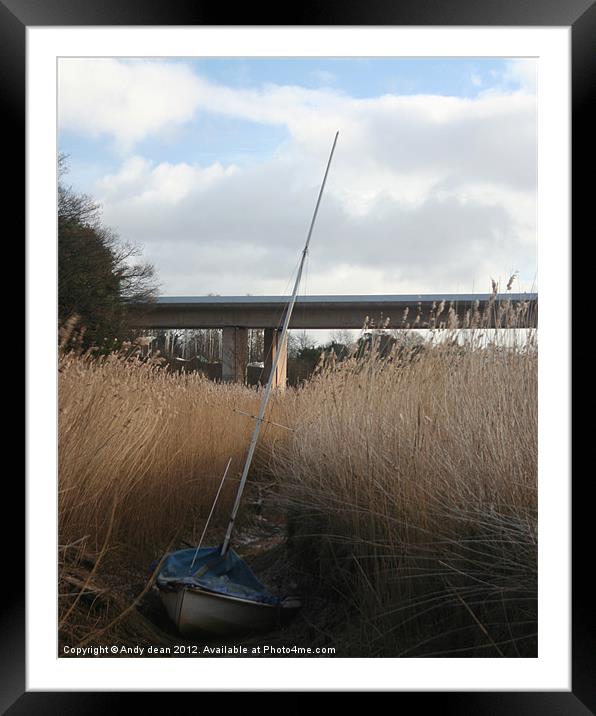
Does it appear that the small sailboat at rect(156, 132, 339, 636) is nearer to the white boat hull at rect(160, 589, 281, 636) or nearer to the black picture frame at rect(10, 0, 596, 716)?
the white boat hull at rect(160, 589, 281, 636)

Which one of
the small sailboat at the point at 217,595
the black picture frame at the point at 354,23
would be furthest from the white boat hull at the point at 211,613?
the black picture frame at the point at 354,23

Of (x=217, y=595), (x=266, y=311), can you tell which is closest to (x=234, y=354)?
(x=266, y=311)

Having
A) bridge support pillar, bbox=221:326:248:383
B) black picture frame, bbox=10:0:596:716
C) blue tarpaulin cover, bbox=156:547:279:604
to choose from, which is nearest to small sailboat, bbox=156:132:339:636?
blue tarpaulin cover, bbox=156:547:279:604

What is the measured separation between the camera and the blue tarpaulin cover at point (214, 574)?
2771mm

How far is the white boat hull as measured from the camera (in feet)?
8.62

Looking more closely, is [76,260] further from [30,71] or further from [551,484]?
[551,484]

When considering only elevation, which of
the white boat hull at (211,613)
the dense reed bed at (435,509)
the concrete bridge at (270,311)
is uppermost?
the concrete bridge at (270,311)

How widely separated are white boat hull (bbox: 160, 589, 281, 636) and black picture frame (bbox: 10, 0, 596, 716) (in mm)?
723

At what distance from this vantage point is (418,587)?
2.57 meters

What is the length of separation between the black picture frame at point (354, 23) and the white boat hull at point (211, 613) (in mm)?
723

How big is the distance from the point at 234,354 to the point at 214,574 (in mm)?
3702

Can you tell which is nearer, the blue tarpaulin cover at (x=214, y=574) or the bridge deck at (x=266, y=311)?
the blue tarpaulin cover at (x=214, y=574)

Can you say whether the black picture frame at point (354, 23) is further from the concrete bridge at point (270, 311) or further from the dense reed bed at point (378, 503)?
the concrete bridge at point (270, 311)

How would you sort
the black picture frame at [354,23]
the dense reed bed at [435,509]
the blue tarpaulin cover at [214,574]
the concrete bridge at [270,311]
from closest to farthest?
the black picture frame at [354,23], the dense reed bed at [435,509], the blue tarpaulin cover at [214,574], the concrete bridge at [270,311]
